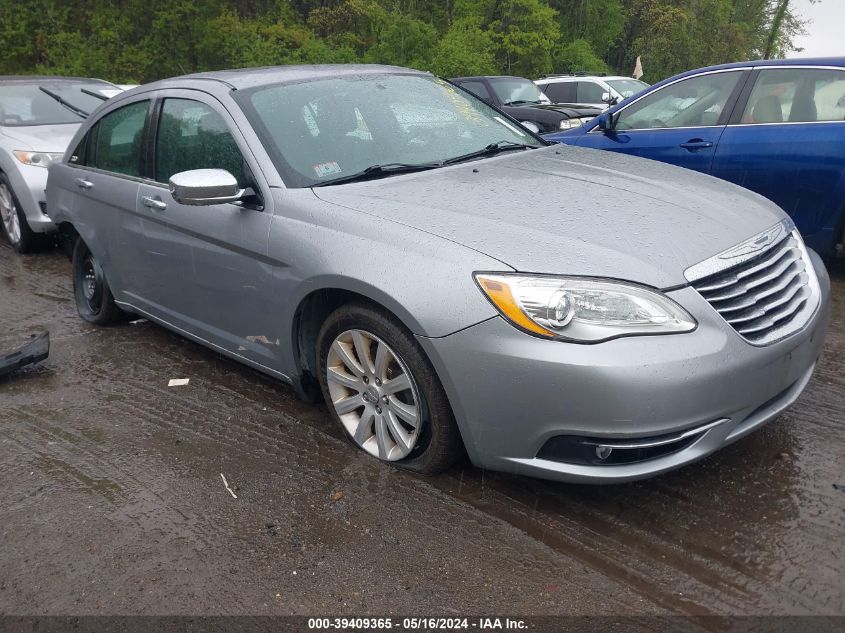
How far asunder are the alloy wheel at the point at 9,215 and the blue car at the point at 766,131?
5597mm

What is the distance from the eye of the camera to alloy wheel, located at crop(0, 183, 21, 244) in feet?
23.7

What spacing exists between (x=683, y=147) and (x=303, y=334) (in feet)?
12.4

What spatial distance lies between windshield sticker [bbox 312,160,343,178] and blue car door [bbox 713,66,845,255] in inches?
134

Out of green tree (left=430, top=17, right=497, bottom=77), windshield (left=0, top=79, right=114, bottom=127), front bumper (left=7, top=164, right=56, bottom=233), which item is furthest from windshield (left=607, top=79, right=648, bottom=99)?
front bumper (left=7, top=164, right=56, bottom=233)

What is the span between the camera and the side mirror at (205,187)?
3221 mm

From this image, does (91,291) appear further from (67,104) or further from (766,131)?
(766,131)

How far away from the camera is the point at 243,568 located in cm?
264

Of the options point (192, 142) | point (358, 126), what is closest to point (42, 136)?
point (192, 142)

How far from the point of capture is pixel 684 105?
233 inches

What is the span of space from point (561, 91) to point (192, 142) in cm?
1300

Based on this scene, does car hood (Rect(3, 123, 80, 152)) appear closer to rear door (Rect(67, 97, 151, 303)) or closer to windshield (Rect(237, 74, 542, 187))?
rear door (Rect(67, 97, 151, 303))

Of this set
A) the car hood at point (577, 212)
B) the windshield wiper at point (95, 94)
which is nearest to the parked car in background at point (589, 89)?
the windshield wiper at point (95, 94)

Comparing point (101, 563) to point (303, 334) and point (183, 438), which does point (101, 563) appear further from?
point (303, 334)

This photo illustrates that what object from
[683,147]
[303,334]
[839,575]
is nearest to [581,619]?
[839,575]
